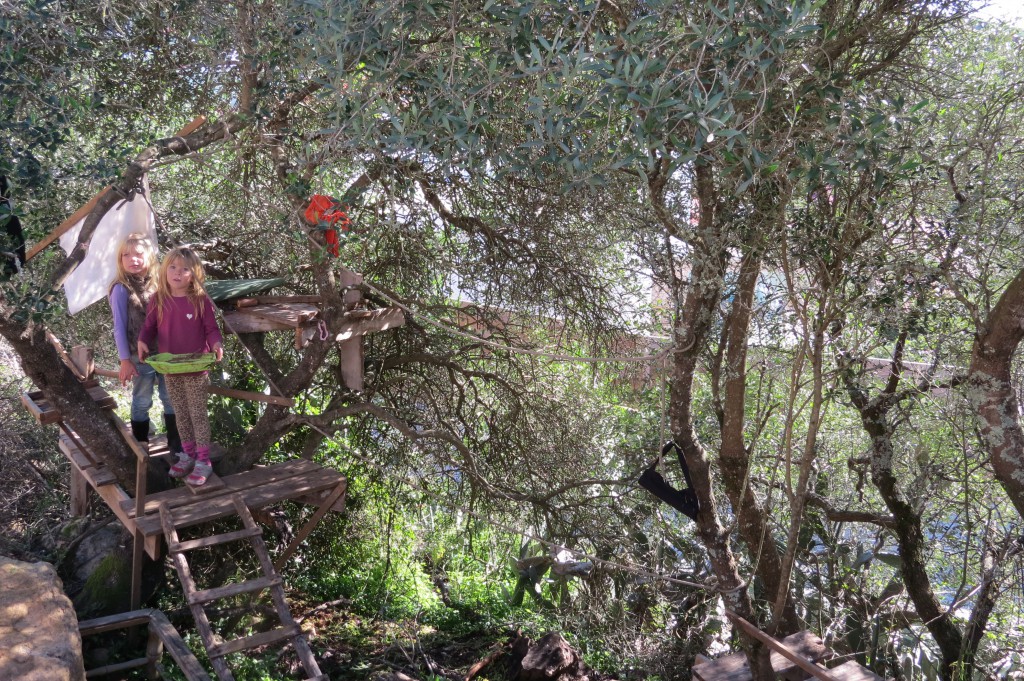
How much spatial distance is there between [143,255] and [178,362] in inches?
25.4

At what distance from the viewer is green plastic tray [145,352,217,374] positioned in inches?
185

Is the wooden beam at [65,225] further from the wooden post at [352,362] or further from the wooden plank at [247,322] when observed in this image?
the wooden post at [352,362]

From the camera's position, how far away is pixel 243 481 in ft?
17.4

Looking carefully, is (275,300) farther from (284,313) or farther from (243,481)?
(243,481)

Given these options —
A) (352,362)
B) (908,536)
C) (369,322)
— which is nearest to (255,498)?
(352,362)

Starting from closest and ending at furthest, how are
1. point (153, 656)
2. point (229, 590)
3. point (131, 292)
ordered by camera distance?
point (229, 590) → point (131, 292) → point (153, 656)

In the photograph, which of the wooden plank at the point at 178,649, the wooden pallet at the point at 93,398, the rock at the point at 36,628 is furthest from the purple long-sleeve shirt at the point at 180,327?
the wooden plank at the point at 178,649

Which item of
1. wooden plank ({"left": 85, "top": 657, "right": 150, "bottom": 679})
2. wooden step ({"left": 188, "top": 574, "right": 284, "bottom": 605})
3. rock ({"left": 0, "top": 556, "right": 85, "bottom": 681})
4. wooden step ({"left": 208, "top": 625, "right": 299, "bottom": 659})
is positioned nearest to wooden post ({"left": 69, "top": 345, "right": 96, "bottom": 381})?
rock ({"left": 0, "top": 556, "right": 85, "bottom": 681})

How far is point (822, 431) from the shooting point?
6402 mm

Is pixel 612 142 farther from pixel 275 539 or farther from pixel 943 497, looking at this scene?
pixel 275 539

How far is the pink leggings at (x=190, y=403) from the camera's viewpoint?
4875 mm

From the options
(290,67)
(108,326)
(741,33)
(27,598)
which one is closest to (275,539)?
(108,326)

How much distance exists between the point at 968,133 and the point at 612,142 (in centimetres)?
197

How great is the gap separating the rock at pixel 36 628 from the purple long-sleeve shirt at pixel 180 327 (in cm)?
133
